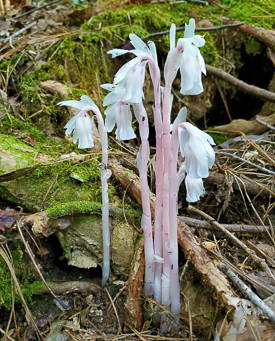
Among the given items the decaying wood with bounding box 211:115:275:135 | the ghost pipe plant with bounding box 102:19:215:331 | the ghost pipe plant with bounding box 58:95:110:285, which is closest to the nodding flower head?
the ghost pipe plant with bounding box 58:95:110:285

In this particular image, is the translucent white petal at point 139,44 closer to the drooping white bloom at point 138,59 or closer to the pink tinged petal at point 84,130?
the drooping white bloom at point 138,59

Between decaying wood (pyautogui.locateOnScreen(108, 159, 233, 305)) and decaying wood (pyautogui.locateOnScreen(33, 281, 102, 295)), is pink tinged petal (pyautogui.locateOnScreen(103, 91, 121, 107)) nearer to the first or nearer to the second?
decaying wood (pyautogui.locateOnScreen(108, 159, 233, 305))

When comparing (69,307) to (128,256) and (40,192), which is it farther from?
(40,192)

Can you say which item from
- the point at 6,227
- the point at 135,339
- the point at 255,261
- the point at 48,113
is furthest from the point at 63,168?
the point at 255,261

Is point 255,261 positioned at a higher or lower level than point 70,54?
lower

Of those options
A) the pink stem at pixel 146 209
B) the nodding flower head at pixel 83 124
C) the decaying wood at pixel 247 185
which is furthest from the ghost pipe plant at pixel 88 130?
the decaying wood at pixel 247 185
